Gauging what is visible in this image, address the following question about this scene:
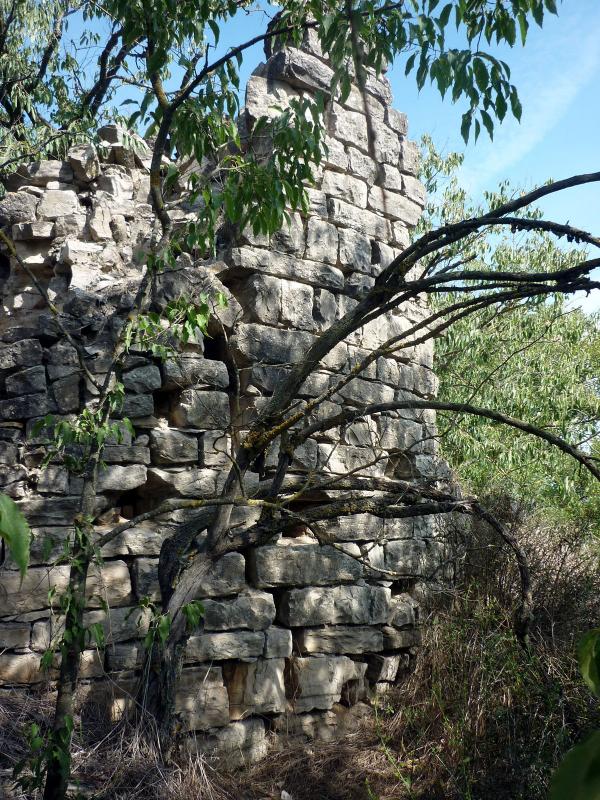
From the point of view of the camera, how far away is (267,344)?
201 inches

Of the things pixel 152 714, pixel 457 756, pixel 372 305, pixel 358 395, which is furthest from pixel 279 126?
pixel 457 756

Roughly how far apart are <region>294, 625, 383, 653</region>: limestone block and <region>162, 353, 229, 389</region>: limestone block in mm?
1658

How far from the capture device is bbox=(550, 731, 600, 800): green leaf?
670 millimetres

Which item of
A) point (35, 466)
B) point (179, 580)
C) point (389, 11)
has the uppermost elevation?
point (389, 11)

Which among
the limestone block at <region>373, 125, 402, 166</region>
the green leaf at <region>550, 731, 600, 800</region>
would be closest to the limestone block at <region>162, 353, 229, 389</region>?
the limestone block at <region>373, 125, 402, 166</region>

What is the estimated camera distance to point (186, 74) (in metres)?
3.79

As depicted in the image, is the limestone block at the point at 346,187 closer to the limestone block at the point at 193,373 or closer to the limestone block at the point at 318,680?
the limestone block at the point at 193,373

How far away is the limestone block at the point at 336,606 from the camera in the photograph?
16.4 ft

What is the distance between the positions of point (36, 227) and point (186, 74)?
179cm

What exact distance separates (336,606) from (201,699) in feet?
3.64

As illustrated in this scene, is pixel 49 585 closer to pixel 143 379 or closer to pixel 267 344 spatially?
pixel 143 379

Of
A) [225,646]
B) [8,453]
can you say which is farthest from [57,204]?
[225,646]

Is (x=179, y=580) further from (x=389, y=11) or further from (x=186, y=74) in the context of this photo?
(x=389, y=11)

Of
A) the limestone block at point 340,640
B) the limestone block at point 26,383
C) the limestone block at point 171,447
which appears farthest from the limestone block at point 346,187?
the limestone block at point 340,640
